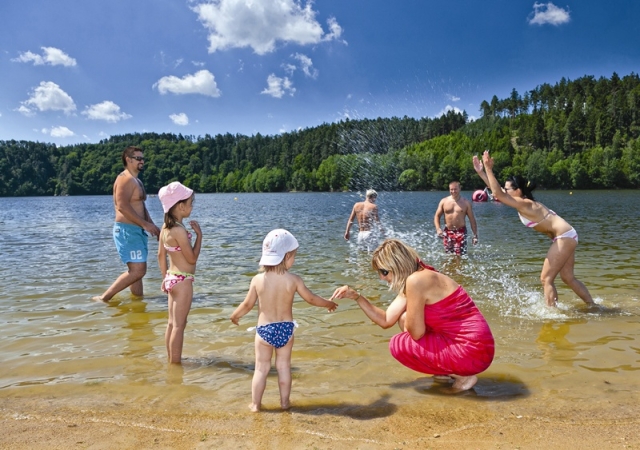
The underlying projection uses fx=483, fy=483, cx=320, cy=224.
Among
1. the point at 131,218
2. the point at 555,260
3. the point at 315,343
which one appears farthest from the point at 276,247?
the point at 555,260

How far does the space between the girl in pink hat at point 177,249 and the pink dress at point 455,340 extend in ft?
8.42

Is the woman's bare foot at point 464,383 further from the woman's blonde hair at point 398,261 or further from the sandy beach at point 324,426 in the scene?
the woman's blonde hair at point 398,261

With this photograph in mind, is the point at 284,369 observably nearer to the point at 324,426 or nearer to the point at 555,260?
the point at 324,426

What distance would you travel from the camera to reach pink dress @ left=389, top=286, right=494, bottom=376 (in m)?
4.50

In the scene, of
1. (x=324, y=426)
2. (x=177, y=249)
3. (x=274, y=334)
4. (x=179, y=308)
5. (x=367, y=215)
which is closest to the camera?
(x=324, y=426)

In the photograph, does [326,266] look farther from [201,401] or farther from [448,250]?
[201,401]

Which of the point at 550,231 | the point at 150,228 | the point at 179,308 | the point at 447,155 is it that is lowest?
the point at 179,308

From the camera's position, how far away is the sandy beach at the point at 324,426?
3738 mm

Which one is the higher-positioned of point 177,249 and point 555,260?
point 177,249

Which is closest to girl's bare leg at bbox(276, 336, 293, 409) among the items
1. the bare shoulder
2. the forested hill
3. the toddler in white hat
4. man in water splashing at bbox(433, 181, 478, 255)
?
the toddler in white hat

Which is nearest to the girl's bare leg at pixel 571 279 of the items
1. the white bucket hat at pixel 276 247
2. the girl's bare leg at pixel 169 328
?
the white bucket hat at pixel 276 247

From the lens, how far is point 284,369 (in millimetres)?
4324

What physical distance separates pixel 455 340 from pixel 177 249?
9.96ft

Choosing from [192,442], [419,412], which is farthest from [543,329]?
[192,442]
